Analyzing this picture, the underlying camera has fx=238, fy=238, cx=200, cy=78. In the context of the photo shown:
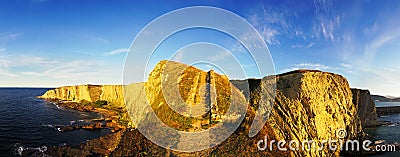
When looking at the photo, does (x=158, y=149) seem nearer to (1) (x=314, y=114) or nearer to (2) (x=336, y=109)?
(1) (x=314, y=114)

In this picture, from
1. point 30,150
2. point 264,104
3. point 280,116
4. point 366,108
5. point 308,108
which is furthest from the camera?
point 366,108

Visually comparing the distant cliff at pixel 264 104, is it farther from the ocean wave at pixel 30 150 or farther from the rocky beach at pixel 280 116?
the ocean wave at pixel 30 150

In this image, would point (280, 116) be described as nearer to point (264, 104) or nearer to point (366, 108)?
point (264, 104)

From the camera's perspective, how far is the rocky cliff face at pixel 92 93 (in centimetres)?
10769

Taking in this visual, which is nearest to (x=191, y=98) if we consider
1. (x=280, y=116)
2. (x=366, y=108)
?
(x=280, y=116)

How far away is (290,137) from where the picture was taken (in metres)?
24.5

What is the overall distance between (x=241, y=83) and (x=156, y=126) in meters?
13.0

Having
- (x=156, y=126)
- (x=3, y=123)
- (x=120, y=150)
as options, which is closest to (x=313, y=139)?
(x=156, y=126)

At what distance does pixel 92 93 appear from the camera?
118500 millimetres

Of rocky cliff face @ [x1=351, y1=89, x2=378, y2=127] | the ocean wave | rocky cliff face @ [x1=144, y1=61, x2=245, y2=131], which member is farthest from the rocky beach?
rocky cliff face @ [x1=351, y1=89, x2=378, y2=127]

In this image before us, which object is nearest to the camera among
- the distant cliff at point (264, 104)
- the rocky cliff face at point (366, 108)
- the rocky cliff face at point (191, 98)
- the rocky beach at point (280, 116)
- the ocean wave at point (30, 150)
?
the rocky beach at point (280, 116)

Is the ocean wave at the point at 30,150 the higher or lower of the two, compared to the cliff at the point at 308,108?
lower

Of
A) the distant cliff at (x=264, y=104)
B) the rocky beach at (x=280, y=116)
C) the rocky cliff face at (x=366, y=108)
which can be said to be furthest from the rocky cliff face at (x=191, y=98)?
the rocky cliff face at (x=366, y=108)

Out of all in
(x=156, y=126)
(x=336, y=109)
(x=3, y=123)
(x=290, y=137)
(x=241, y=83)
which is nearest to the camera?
(x=156, y=126)
